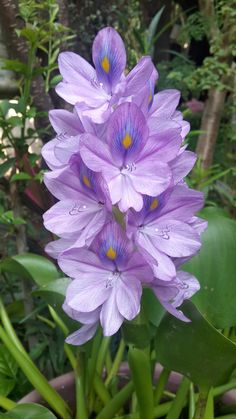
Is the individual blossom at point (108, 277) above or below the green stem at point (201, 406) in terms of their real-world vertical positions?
above

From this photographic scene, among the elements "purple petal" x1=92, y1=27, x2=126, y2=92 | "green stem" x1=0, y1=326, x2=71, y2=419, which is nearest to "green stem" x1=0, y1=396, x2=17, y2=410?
"green stem" x1=0, y1=326, x2=71, y2=419

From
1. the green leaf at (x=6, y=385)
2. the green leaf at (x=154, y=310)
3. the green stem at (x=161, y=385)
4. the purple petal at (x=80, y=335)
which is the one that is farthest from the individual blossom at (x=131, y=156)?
the green leaf at (x=6, y=385)

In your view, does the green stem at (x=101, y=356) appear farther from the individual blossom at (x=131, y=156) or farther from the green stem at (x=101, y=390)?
the individual blossom at (x=131, y=156)

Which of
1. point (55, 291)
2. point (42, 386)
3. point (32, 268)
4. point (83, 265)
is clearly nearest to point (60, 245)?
point (83, 265)

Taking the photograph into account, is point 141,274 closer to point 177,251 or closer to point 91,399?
point 177,251

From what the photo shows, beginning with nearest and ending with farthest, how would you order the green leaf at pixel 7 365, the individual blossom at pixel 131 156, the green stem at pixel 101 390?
the individual blossom at pixel 131 156, the green stem at pixel 101 390, the green leaf at pixel 7 365

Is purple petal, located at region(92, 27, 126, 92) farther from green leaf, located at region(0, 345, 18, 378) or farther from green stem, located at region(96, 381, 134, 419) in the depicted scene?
green leaf, located at region(0, 345, 18, 378)

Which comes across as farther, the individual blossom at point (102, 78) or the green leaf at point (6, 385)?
the green leaf at point (6, 385)

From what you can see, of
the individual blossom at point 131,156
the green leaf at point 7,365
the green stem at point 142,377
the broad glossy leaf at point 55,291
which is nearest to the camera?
the individual blossom at point 131,156

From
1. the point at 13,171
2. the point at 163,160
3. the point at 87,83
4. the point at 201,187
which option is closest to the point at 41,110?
the point at 13,171
